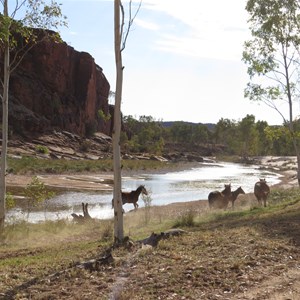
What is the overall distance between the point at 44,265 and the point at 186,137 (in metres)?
161

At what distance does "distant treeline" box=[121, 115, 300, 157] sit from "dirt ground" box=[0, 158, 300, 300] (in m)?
63.3

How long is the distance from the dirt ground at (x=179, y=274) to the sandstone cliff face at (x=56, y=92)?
7510cm

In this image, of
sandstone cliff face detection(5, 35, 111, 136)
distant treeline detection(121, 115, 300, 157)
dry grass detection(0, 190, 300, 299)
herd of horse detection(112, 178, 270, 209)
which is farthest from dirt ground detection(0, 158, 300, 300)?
sandstone cliff face detection(5, 35, 111, 136)

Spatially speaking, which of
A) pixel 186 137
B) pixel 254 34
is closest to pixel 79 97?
pixel 186 137

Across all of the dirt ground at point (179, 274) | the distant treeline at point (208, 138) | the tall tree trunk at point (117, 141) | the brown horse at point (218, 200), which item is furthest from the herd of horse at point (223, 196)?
the distant treeline at point (208, 138)

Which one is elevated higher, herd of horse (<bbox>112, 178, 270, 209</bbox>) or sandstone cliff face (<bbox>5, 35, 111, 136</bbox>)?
sandstone cliff face (<bbox>5, 35, 111, 136</bbox>)

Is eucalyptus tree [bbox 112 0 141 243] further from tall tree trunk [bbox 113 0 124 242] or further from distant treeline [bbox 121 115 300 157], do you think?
distant treeline [bbox 121 115 300 157]

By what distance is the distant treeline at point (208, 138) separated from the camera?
11626cm

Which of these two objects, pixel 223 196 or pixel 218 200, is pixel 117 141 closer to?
pixel 218 200

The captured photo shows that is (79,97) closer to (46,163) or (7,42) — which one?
(46,163)

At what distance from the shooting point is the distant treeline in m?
116

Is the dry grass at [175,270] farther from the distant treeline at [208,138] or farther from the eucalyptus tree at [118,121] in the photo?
the distant treeline at [208,138]

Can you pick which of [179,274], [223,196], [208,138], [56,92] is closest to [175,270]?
[179,274]

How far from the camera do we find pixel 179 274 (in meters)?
7.91
